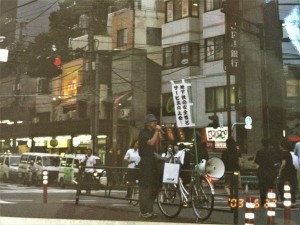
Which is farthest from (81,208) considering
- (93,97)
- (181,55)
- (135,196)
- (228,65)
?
(228,65)

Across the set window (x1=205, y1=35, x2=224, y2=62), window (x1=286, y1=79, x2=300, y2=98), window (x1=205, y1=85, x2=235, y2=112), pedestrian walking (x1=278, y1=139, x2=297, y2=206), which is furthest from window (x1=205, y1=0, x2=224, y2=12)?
pedestrian walking (x1=278, y1=139, x2=297, y2=206)

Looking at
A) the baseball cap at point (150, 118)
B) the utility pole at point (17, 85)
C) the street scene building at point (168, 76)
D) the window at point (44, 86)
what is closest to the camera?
the baseball cap at point (150, 118)

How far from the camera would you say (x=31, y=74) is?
920 centimetres

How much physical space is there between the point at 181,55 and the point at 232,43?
38.1 inches

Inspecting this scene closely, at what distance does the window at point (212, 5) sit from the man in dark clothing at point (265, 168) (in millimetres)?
2639

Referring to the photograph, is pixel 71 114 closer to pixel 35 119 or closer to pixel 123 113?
pixel 35 119

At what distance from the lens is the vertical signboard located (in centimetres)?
859

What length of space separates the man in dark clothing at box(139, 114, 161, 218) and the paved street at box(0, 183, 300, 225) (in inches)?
10.9

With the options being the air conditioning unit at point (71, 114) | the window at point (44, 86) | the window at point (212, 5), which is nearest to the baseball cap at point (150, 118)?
the air conditioning unit at point (71, 114)

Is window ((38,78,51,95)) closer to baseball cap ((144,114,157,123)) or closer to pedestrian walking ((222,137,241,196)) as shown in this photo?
baseball cap ((144,114,157,123))

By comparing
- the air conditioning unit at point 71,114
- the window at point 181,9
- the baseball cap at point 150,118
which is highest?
the window at point 181,9

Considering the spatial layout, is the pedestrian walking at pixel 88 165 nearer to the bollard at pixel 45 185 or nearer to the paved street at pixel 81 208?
the paved street at pixel 81 208

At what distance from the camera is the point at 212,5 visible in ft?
28.8

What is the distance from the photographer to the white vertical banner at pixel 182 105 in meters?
8.48
